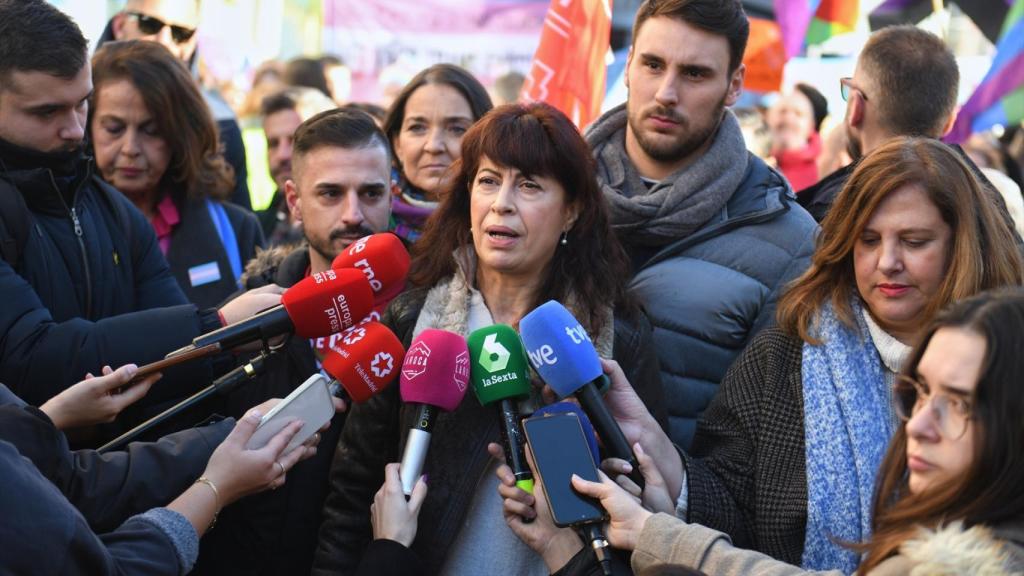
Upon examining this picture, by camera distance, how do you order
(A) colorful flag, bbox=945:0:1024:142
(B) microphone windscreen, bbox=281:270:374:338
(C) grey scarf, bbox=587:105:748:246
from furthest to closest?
(A) colorful flag, bbox=945:0:1024:142
(C) grey scarf, bbox=587:105:748:246
(B) microphone windscreen, bbox=281:270:374:338

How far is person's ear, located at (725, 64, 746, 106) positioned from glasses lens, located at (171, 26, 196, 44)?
10.0ft

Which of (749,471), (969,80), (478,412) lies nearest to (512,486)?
(478,412)

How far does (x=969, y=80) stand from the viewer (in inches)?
422

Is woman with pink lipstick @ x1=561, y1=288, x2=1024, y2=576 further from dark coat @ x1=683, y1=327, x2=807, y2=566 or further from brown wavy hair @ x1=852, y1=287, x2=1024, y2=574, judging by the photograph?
dark coat @ x1=683, y1=327, x2=807, y2=566

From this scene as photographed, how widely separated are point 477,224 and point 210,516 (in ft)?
3.92

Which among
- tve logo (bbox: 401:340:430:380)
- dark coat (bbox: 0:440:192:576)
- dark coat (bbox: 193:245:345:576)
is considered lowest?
dark coat (bbox: 193:245:345:576)

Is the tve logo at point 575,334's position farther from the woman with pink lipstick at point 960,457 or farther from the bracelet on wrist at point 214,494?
the bracelet on wrist at point 214,494

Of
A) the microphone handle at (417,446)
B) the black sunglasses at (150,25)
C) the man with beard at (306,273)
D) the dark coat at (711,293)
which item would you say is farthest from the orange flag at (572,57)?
the microphone handle at (417,446)

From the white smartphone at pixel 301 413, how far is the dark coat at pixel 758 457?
1017 mm

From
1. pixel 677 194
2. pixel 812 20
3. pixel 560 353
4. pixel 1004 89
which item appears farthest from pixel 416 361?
pixel 812 20

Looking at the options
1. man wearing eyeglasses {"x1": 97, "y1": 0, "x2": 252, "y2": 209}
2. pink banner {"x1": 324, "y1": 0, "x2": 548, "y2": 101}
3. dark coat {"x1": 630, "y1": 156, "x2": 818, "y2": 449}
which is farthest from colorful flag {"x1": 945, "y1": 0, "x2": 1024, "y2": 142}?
pink banner {"x1": 324, "y1": 0, "x2": 548, "y2": 101}

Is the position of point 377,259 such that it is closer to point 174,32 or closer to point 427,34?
point 174,32

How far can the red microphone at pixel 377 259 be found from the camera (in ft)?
11.9

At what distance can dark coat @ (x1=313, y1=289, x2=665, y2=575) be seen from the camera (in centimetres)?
354
